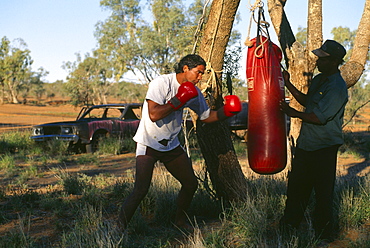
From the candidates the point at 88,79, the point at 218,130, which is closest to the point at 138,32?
the point at 88,79

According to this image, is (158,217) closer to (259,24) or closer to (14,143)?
(259,24)

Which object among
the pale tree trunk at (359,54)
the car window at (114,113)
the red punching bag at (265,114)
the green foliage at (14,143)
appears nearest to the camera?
the red punching bag at (265,114)

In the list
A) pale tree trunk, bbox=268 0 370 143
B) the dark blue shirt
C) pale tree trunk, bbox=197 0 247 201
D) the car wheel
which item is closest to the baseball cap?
the dark blue shirt

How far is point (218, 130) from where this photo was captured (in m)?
4.81

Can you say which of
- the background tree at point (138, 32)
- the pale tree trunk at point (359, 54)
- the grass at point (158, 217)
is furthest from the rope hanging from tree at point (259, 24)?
the background tree at point (138, 32)

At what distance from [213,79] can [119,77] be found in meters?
33.0

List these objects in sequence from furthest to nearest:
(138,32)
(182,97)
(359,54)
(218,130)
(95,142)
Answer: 1. (138,32)
2. (95,142)
3. (359,54)
4. (218,130)
5. (182,97)

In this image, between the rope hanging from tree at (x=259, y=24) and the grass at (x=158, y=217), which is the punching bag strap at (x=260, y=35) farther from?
the grass at (x=158, y=217)

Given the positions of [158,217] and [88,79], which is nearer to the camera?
[158,217]

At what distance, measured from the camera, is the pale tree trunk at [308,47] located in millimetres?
5809

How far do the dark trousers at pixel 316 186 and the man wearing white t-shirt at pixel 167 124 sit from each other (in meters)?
0.82

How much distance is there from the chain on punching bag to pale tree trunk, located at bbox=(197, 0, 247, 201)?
0.95m

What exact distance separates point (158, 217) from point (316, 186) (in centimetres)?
177

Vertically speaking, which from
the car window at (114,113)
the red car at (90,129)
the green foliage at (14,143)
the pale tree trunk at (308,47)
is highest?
the pale tree trunk at (308,47)
